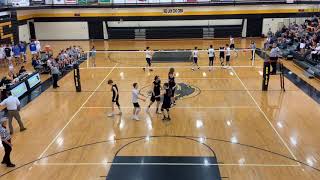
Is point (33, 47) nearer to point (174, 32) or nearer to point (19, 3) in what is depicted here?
point (19, 3)

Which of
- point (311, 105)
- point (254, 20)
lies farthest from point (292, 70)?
point (254, 20)

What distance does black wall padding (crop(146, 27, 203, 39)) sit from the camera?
35.4 meters

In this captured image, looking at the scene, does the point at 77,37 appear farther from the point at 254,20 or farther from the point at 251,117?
the point at 251,117

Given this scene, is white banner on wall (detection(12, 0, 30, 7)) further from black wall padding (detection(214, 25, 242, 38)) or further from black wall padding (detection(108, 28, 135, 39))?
black wall padding (detection(214, 25, 242, 38))

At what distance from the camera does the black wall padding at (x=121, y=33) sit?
118 ft

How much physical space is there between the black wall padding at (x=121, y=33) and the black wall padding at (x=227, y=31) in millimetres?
8657

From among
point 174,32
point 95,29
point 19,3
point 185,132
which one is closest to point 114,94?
point 185,132

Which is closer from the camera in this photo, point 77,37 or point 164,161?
point 164,161

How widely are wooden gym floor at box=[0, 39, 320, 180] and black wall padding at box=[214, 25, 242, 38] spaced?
17.3m

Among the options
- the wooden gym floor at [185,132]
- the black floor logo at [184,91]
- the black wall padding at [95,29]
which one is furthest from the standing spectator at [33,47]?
the black wall padding at [95,29]

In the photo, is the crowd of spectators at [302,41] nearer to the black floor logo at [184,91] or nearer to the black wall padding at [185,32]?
the black wall padding at [185,32]

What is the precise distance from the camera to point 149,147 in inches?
431

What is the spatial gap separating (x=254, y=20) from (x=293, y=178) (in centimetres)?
2817

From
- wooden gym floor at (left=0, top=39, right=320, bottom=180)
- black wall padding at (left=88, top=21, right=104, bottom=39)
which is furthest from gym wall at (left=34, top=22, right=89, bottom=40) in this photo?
wooden gym floor at (left=0, top=39, right=320, bottom=180)
